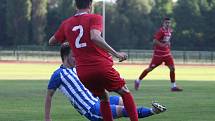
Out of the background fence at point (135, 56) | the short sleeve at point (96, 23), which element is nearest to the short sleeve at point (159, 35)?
the short sleeve at point (96, 23)

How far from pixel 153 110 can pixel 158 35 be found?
40.3 ft

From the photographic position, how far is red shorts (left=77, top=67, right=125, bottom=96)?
27.6 ft

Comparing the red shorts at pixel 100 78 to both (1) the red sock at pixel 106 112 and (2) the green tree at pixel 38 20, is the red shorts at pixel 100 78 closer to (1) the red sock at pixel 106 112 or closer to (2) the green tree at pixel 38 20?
(1) the red sock at pixel 106 112

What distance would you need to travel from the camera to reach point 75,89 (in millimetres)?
8742

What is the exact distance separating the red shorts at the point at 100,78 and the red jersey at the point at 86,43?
0.21 ft

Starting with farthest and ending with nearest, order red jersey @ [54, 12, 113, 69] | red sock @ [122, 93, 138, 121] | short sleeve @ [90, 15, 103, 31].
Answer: red sock @ [122, 93, 138, 121] < red jersey @ [54, 12, 113, 69] < short sleeve @ [90, 15, 103, 31]

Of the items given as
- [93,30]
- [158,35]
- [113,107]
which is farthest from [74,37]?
[158,35]

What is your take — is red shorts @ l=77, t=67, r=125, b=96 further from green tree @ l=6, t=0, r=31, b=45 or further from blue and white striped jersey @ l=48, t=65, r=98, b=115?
green tree @ l=6, t=0, r=31, b=45

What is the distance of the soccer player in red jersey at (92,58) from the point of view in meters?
8.37

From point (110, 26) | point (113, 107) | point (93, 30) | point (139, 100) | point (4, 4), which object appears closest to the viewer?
point (93, 30)

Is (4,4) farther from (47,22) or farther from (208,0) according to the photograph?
(208,0)

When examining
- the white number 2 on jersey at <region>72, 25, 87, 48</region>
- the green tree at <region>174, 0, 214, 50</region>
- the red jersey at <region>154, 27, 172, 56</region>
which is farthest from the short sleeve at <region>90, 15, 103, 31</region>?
the green tree at <region>174, 0, 214, 50</region>

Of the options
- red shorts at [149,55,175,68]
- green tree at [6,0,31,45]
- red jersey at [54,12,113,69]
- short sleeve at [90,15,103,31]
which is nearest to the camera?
short sleeve at [90,15,103,31]

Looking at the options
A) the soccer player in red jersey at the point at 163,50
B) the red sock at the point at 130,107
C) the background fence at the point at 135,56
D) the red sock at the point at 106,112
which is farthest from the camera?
the background fence at the point at 135,56
